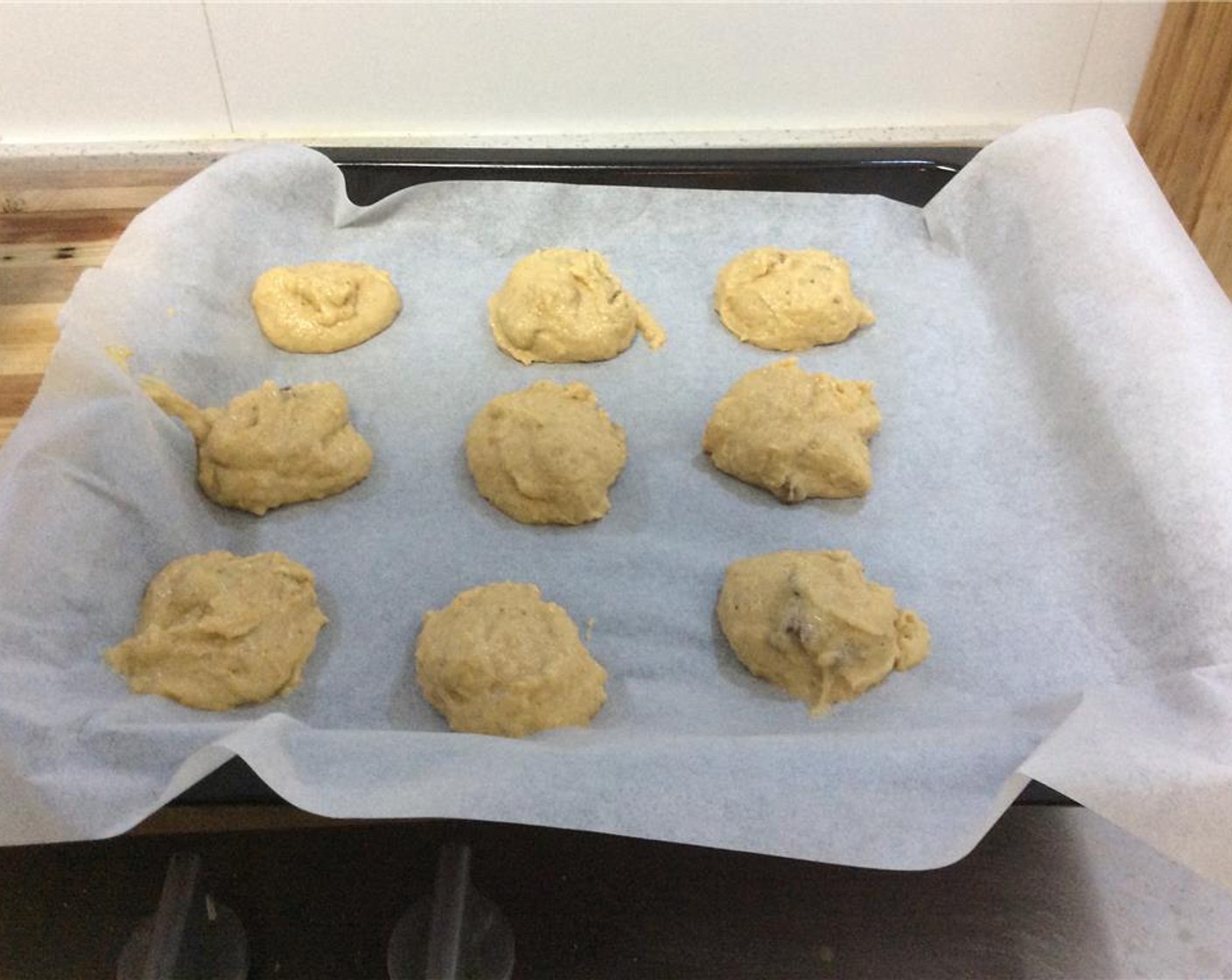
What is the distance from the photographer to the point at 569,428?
1576 mm

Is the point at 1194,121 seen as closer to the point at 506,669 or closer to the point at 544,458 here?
the point at 544,458

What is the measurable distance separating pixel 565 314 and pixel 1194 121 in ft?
4.74

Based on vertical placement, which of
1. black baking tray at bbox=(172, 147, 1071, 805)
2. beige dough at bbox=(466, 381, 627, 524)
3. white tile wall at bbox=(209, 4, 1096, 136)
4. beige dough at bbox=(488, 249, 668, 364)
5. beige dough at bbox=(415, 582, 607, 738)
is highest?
white tile wall at bbox=(209, 4, 1096, 136)

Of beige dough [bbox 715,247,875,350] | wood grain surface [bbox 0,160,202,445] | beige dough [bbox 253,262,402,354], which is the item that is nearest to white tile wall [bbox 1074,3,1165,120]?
beige dough [bbox 715,247,875,350]

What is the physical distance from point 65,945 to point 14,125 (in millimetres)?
1804

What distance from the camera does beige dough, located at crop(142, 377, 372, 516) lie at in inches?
59.6

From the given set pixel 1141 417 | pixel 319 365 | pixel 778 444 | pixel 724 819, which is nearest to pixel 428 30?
pixel 319 365

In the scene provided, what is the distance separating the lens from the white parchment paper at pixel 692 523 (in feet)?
3.51

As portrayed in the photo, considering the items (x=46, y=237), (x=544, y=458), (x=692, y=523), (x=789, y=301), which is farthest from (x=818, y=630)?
(x=46, y=237)

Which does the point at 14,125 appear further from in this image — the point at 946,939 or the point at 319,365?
the point at 946,939

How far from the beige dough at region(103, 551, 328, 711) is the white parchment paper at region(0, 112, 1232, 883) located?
0.10 ft

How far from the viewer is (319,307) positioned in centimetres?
175

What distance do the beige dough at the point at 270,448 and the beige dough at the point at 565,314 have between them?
13.4 inches

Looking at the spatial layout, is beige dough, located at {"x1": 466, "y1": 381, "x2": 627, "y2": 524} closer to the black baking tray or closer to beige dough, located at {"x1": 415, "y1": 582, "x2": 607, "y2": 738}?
beige dough, located at {"x1": 415, "y1": 582, "x2": 607, "y2": 738}
